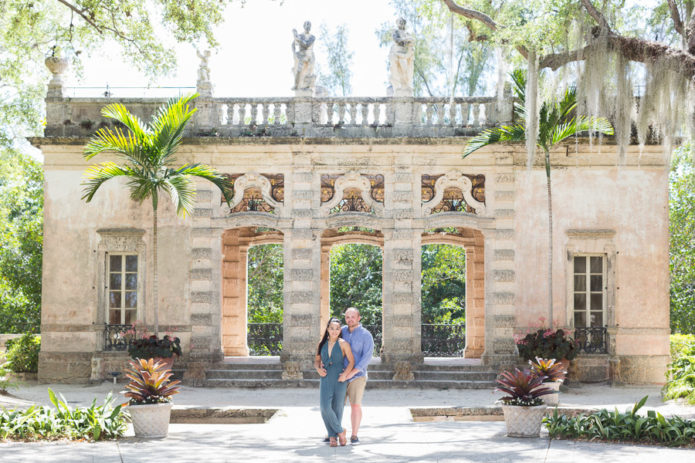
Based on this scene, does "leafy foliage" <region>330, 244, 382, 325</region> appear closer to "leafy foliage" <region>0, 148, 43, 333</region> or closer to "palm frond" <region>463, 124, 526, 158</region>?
"leafy foliage" <region>0, 148, 43, 333</region>

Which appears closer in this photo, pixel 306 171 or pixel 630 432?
pixel 630 432

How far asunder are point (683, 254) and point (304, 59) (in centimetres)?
1204

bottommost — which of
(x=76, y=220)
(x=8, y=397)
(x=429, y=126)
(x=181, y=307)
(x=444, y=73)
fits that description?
(x=8, y=397)

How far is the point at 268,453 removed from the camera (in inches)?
339

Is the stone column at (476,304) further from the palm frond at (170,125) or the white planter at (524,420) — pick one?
the white planter at (524,420)

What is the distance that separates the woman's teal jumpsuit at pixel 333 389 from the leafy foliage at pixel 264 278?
17353 millimetres

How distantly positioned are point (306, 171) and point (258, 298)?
11187mm

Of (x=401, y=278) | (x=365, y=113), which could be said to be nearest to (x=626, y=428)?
(x=401, y=278)

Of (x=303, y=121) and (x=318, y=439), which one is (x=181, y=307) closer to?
(x=303, y=121)

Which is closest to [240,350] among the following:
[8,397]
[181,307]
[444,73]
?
[181,307]

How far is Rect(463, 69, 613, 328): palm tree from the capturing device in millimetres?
14609

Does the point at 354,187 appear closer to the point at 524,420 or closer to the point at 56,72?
the point at 56,72

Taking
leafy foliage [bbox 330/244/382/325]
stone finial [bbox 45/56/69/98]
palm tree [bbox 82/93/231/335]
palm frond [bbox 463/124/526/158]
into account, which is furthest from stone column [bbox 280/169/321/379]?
leafy foliage [bbox 330/244/382/325]

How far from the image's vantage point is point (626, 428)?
9.27 metres
